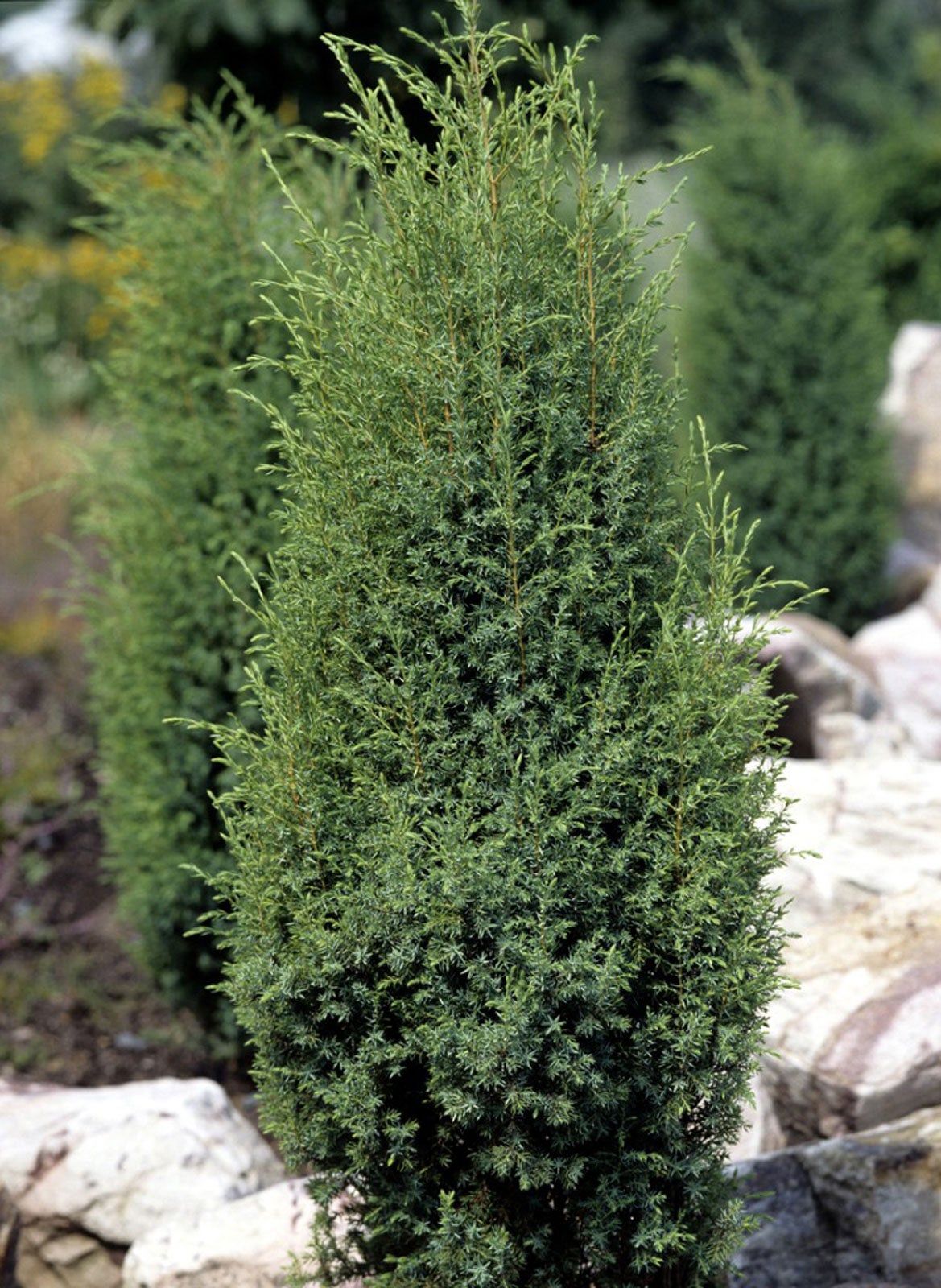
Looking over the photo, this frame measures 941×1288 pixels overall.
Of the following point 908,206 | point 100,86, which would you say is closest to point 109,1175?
point 908,206

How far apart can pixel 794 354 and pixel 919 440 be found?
1.38m

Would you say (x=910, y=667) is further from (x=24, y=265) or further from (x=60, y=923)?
(x=24, y=265)

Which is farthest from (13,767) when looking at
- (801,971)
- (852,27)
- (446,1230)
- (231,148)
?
(852,27)

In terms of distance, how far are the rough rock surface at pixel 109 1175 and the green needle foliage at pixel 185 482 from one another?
0.78 meters

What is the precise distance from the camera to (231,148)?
4453 millimetres

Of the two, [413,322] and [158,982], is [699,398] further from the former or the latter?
[413,322]

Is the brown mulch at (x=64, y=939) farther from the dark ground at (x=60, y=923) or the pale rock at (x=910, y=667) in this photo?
the pale rock at (x=910, y=667)

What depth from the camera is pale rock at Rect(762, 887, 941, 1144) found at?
12.2ft

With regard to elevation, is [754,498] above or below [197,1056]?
above

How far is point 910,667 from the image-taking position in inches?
262

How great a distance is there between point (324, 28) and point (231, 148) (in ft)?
11.1

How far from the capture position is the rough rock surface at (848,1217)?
324cm

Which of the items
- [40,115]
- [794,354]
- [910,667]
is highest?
[40,115]

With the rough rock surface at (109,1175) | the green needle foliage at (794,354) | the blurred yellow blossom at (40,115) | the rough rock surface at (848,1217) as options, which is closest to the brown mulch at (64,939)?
the rough rock surface at (109,1175)
